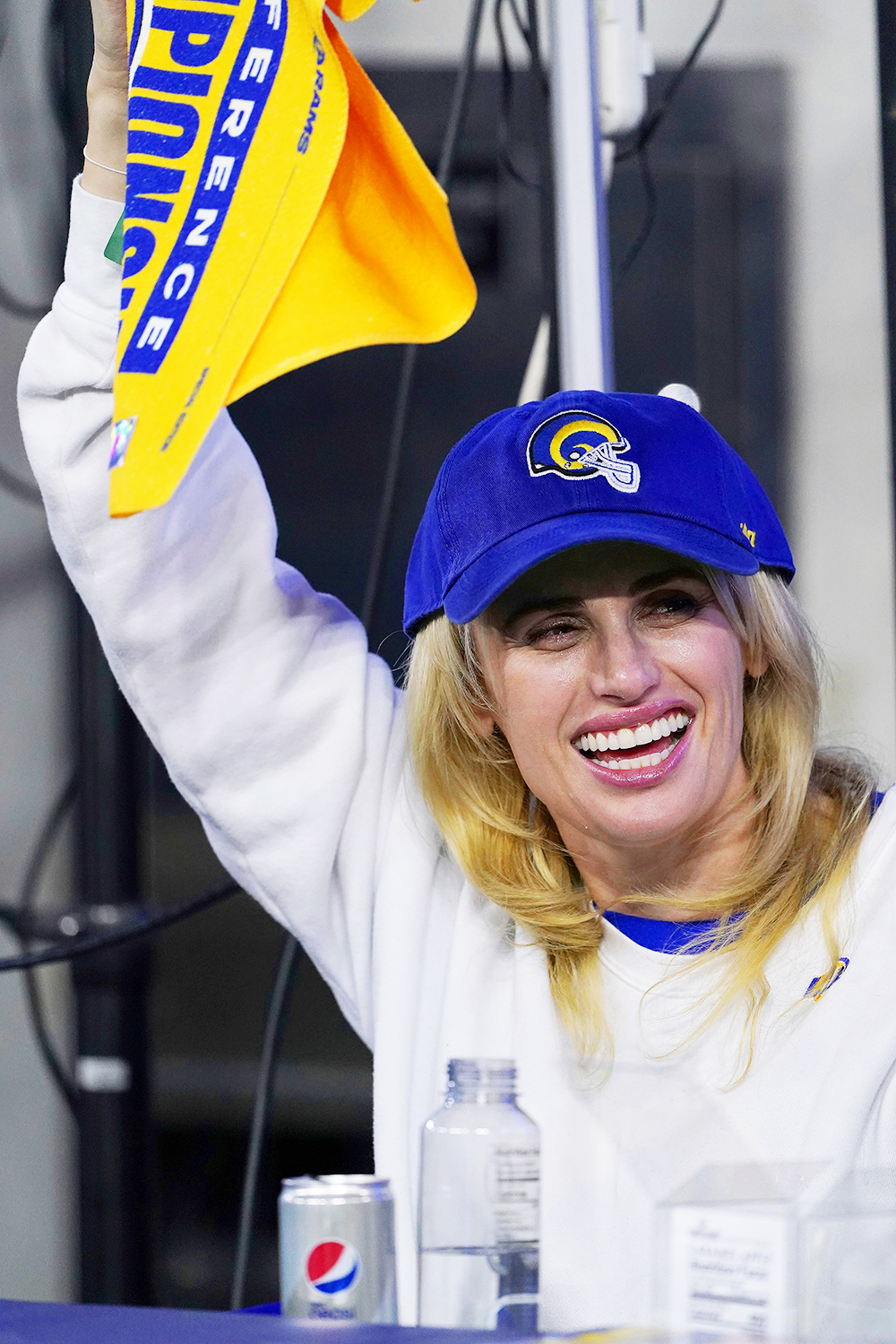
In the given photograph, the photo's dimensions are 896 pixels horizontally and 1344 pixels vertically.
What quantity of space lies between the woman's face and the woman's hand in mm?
425

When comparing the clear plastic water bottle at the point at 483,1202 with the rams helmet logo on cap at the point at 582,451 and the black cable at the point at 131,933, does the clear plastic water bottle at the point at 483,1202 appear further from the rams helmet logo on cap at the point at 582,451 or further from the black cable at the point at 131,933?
the black cable at the point at 131,933

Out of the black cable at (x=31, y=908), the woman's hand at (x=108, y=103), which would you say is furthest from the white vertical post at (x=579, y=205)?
the black cable at (x=31, y=908)

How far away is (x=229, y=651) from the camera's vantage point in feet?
3.85

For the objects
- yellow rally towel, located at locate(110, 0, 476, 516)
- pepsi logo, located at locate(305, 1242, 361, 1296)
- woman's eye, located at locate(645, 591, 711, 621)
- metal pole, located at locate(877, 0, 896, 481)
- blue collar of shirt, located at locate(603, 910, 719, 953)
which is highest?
metal pole, located at locate(877, 0, 896, 481)

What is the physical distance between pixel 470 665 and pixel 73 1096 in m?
1.10

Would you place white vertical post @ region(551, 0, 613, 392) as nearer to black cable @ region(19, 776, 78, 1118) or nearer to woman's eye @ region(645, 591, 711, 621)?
woman's eye @ region(645, 591, 711, 621)

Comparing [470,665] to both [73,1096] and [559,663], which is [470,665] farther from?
[73,1096]

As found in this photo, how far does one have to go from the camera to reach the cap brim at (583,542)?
1.00 meters

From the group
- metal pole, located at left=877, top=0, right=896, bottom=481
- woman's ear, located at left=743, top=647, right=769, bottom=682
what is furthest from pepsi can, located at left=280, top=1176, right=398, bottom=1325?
metal pole, located at left=877, top=0, right=896, bottom=481

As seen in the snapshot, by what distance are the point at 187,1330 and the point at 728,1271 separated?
0.24 metres

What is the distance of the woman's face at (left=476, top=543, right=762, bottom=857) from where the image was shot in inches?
42.3

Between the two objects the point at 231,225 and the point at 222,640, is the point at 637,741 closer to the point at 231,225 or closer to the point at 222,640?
the point at 222,640

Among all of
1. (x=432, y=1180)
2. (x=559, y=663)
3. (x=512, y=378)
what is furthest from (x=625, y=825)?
(x=512, y=378)

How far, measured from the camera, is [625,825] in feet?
3.57
